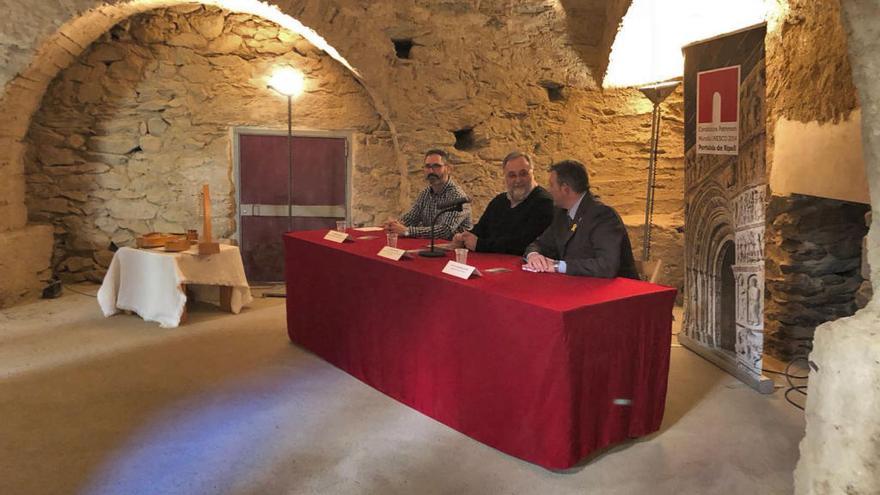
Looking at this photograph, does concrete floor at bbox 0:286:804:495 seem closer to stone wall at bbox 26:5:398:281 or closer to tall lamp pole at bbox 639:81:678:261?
tall lamp pole at bbox 639:81:678:261

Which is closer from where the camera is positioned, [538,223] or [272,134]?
[538,223]

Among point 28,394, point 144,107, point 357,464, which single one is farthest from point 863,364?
point 144,107

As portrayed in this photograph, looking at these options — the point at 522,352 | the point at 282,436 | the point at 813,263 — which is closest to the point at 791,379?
the point at 813,263

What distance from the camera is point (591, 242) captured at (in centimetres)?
333

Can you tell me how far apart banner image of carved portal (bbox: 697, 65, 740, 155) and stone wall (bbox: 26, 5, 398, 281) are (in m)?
3.32

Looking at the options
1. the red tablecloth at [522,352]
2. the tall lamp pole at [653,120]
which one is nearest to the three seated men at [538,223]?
the red tablecloth at [522,352]

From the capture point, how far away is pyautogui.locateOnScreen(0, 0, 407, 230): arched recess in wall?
5.41m

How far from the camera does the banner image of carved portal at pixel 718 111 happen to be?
3924mm

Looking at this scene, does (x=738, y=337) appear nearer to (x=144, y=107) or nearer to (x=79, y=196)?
(x=144, y=107)

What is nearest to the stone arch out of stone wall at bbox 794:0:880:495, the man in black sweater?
the man in black sweater

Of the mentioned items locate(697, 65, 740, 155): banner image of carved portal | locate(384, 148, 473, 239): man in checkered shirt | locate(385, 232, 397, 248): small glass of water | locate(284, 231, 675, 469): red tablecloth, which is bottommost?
locate(284, 231, 675, 469): red tablecloth

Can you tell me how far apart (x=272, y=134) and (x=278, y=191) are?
56cm

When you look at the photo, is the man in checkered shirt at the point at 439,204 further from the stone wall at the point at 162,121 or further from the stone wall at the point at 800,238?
the stone wall at the point at 800,238

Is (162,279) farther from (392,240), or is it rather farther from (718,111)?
(718,111)
